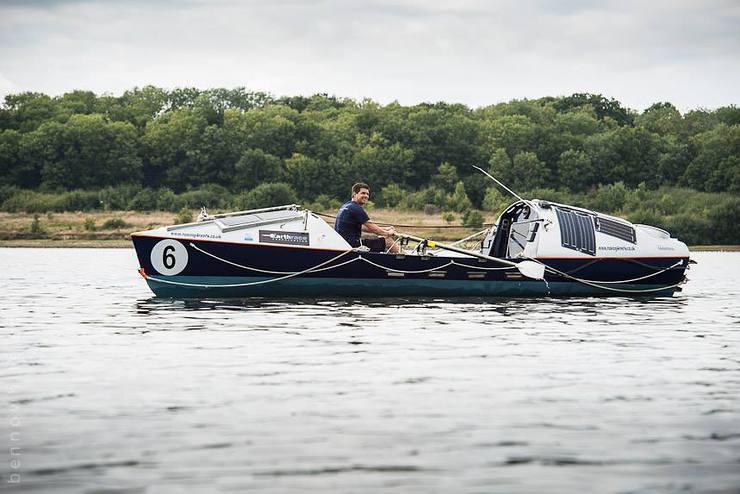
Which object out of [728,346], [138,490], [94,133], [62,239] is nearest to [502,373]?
[728,346]

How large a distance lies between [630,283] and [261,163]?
7163 centimetres

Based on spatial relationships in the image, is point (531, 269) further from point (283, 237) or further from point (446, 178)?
point (446, 178)

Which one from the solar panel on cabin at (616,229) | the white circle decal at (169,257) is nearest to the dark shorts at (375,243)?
the white circle decal at (169,257)

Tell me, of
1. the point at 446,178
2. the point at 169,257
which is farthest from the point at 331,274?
the point at 446,178

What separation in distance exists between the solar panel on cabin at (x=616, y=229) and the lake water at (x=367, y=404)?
4.83 m

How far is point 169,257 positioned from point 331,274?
3.02m

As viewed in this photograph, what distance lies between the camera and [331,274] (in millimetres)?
20734

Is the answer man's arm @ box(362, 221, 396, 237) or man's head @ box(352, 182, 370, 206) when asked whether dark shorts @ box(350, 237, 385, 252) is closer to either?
man's arm @ box(362, 221, 396, 237)

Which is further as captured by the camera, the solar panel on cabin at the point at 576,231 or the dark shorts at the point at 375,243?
the solar panel on cabin at the point at 576,231

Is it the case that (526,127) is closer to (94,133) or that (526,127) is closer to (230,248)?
(94,133)

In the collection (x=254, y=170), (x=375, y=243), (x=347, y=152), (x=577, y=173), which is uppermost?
(x=347, y=152)

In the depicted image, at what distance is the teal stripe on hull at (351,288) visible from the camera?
20.6 m

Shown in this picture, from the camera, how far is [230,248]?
20062mm

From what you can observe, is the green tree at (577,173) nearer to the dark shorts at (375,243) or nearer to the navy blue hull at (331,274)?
the navy blue hull at (331,274)
